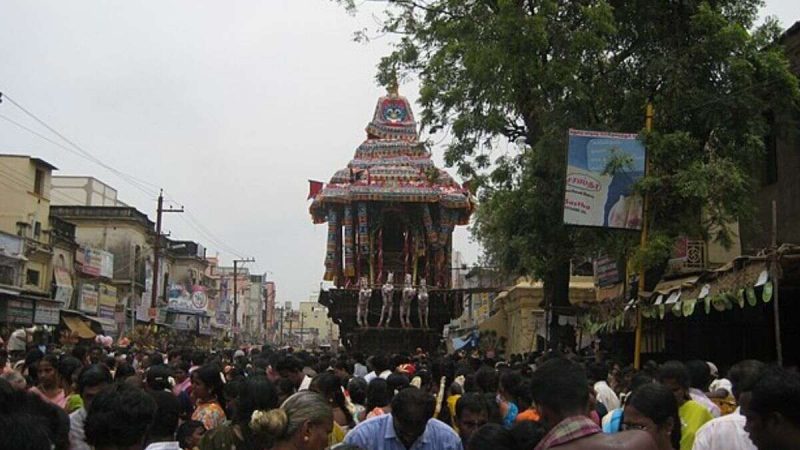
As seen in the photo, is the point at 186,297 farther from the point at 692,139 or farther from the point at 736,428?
the point at 736,428

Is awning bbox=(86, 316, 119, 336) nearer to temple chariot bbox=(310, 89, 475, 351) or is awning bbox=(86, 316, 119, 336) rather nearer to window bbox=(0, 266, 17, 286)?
window bbox=(0, 266, 17, 286)

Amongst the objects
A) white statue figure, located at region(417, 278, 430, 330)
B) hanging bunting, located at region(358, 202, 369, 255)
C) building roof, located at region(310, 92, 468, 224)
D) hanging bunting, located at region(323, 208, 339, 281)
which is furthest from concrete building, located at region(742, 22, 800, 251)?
A: hanging bunting, located at region(323, 208, 339, 281)

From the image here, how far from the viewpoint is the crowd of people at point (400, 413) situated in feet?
11.2

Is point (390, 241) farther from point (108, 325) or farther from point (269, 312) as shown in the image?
point (269, 312)

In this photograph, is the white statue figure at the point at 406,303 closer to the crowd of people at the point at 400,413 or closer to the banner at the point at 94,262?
the banner at the point at 94,262

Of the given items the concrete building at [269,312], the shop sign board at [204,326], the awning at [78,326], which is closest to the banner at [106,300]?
the awning at [78,326]

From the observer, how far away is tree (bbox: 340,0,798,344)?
13.9 m

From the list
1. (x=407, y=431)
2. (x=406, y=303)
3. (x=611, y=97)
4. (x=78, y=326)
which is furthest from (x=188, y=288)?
(x=407, y=431)

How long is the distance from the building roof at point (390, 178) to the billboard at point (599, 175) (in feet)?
65.0

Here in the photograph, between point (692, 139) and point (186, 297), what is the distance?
158ft

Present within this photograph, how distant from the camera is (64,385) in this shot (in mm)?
7543

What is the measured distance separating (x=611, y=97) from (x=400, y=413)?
11406mm

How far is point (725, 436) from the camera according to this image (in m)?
4.82

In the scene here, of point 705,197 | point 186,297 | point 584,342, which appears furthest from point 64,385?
point 186,297
